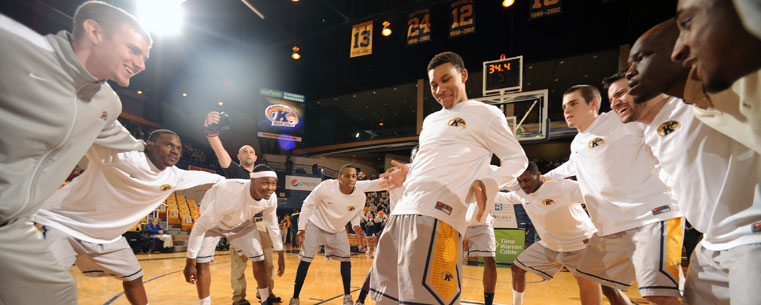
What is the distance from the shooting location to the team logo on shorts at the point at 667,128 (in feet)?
4.91

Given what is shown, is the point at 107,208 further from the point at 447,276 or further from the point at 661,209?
the point at 661,209

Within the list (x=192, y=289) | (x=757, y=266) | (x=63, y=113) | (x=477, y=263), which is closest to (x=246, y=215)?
(x=192, y=289)

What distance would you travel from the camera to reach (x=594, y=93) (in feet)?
10.6

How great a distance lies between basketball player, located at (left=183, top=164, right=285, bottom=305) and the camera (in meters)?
4.23

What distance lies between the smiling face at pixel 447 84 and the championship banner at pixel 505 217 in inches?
369

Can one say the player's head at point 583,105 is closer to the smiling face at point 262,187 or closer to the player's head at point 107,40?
the player's head at point 107,40

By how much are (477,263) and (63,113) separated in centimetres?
1162

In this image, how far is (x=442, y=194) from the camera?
1949mm

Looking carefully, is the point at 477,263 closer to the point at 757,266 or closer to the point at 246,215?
the point at 246,215

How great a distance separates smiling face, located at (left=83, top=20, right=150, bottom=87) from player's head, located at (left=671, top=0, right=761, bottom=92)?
2.20 meters

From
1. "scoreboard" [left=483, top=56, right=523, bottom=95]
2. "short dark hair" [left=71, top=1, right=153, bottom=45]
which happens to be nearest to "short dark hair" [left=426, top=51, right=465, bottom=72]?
"short dark hair" [left=71, top=1, right=153, bottom=45]

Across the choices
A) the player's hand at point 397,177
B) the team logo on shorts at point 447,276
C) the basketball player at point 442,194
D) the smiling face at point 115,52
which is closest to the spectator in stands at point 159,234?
the smiling face at point 115,52

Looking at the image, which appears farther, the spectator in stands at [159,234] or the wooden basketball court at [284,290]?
the spectator in stands at [159,234]

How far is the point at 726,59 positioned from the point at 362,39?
1177 centimetres
